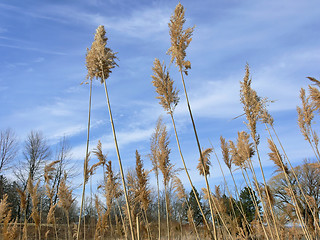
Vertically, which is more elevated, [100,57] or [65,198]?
[100,57]

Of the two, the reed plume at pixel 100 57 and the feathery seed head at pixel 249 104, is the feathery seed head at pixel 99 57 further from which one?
the feathery seed head at pixel 249 104

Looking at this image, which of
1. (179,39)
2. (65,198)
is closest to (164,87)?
(179,39)

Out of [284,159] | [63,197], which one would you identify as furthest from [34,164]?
[284,159]

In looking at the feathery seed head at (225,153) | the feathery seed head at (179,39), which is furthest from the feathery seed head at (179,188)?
the feathery seed head at (179,39)

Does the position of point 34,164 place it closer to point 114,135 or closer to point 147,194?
point 147,194

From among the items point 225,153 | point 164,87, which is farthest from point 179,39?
point 225,153

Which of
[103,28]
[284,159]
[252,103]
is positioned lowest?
[284,159]

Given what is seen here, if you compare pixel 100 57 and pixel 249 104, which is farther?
pixel 249 104

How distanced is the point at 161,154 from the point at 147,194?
2.46ft

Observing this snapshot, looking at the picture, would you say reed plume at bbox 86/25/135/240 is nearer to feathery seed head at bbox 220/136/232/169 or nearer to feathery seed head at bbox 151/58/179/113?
feathery seed head at bbox 151/58/179/113

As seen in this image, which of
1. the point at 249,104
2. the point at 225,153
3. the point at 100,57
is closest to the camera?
the point at 100,57

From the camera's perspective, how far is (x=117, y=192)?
193 inches

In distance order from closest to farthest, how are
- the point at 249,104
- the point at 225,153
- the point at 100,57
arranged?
the point at 100,57 → the point at 249,104 → the point at 225,153

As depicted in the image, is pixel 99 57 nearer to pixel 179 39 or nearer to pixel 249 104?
pixel 179 39
